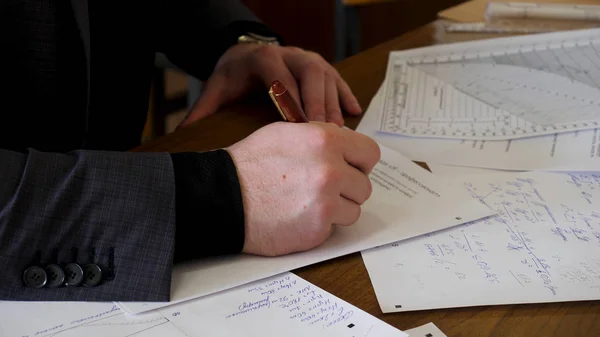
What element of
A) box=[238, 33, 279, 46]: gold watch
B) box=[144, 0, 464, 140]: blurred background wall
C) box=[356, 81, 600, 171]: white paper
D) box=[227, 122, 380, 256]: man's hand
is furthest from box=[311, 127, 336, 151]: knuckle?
box=[144, 0, 464, 140]: blurred background wall

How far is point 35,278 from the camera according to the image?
0.60 m

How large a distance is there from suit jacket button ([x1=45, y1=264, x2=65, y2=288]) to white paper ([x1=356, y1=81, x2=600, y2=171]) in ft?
1.46

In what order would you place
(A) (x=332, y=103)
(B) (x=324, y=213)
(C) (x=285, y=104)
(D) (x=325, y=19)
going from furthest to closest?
(D) (x=325, y=19) → (A) (x=332, y=103) → (C) (x=285, y=104) → (B) (x=324, y=213)

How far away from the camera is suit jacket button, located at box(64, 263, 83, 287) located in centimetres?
60

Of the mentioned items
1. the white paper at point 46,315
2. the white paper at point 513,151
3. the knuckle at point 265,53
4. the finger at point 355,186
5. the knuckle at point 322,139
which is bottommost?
the white paper at point 513,151

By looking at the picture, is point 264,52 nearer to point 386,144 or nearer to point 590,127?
point 386,144

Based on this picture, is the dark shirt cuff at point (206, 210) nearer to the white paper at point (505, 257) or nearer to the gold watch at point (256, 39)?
the white paper at point (505, 257)

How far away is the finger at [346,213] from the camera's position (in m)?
0.67

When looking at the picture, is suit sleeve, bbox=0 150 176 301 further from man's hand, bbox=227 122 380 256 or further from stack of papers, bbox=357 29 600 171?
stack of papers, bbox=357 29 600 171

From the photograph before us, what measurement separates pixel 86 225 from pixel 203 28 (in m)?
0.65

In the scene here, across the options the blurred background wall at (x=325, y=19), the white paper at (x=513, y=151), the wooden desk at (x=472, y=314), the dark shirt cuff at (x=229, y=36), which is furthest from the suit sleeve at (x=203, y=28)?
the blurred background wall at (x=325, y=19)

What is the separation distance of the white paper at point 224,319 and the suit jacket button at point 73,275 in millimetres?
20

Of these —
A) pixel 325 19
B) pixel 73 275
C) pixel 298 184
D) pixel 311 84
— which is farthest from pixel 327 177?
pixel 325 19

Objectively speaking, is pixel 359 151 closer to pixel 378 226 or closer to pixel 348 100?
pixel 378 226
